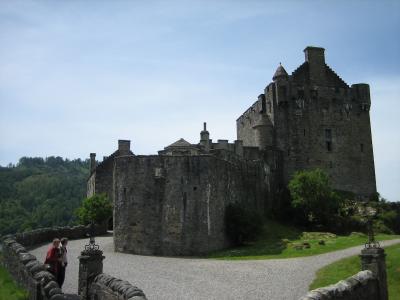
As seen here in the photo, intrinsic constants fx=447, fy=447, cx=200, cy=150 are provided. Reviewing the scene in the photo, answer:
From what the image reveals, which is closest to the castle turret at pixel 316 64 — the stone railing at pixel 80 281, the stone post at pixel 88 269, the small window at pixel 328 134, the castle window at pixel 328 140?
the small window at pixel 328 134

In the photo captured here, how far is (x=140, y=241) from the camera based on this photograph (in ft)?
97.5

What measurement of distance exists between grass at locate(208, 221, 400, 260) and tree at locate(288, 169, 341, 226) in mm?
4061

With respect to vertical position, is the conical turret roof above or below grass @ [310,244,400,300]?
above

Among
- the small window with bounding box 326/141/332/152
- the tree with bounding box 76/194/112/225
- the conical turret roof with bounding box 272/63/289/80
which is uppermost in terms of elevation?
the conical turret roof with bounding box 272/63/289/80

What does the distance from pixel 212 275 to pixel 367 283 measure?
823cm

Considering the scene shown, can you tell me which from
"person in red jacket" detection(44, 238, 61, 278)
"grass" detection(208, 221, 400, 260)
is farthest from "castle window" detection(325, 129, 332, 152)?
"person in red jacket" detection(44, 238, 61, 278)

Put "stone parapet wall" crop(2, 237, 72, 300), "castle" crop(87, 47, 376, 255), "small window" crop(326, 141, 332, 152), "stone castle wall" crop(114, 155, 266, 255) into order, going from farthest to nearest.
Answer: "small window" crop(326, 141, 332, 152), "castle" crop(87, 47, 376, 255), "stone castle wall" crop(114, 155, 266, 255), "stone parapet wall" crop(2, 237, 72, 300)

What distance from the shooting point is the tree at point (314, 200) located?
1674 inches

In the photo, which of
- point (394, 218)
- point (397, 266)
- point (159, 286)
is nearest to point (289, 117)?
point (394, 218)

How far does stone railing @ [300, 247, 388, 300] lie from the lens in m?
12.6

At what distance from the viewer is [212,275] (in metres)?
21.0

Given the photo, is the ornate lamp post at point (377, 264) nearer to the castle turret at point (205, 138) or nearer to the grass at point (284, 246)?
the grass at point (284, 246)

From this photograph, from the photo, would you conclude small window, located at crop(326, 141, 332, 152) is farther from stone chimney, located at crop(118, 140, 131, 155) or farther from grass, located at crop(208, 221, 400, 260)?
stone chimney, located at crop(118, 140, 131, 155)

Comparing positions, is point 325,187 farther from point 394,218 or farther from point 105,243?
point 105,243
